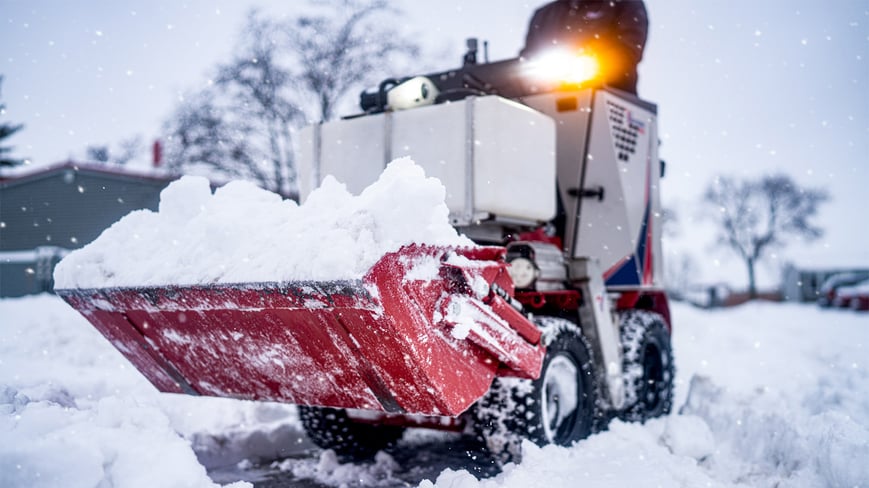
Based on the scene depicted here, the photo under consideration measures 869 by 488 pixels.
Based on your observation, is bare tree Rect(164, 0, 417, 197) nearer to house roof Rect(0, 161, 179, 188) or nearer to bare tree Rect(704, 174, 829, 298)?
house roof Rect(0, 161, 179, 188)

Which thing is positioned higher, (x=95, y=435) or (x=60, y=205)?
(x=95, y=435)

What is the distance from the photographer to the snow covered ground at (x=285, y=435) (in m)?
2.76

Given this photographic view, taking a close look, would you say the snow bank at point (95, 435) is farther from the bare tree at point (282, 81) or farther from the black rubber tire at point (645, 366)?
the bare tree at point (282, 81)

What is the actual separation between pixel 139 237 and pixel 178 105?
1556cm

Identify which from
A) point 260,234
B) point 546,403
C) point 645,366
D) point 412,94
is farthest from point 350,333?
point 645,366

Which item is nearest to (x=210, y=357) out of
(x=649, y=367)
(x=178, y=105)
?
(x=649, y=367)

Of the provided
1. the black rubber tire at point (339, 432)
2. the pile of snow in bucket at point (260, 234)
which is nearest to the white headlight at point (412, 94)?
the pile of snow in bucket at point (260, 234)

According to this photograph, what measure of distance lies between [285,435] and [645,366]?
2.81 metres

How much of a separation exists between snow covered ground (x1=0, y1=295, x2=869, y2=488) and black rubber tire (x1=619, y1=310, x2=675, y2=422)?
0.21m

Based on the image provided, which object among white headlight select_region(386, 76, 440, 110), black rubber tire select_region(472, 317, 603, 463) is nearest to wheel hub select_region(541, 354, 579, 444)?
black rubber tire select_region(472, 317, 603, 463)

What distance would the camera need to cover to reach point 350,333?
296cm

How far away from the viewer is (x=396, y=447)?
17.2 ft

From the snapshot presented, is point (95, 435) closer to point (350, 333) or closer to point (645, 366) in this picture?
point (350, 333)

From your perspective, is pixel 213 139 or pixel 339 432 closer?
pixel 339 432
